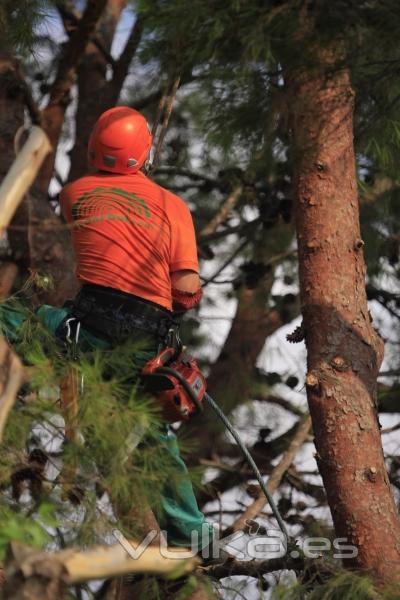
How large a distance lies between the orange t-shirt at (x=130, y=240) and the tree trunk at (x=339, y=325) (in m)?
0.46

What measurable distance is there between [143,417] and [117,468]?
6.6 inches

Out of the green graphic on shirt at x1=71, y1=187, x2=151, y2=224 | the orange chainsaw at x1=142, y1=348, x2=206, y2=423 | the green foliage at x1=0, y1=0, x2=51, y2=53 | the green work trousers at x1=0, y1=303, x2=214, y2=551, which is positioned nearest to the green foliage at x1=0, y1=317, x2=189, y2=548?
the orange chainsaw at x1=142, y1=348, x2=206, y2=423

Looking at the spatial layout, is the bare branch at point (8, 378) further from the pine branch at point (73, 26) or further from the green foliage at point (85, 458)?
the pine branch at point (73, 26)

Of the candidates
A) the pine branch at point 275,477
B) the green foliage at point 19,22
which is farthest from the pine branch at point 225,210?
the green foliage at point 19,22

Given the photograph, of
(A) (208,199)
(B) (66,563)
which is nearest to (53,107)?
(A) (208,199)

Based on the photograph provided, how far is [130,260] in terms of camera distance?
149 inches

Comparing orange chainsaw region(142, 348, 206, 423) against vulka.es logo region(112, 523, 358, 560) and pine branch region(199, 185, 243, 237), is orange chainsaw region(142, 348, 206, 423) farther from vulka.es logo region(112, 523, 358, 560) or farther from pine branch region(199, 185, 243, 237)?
pine branch region(199, 185, 243, 237)

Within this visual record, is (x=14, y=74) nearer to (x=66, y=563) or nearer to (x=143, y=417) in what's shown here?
(x=143, y=417)

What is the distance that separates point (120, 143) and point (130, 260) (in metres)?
0.38

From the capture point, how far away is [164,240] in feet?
12.6

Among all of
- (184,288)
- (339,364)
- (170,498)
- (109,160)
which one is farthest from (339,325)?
(109,160)

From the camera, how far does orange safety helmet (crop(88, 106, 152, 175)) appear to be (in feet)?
12.8

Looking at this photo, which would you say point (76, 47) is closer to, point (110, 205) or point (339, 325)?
point (110, 205)

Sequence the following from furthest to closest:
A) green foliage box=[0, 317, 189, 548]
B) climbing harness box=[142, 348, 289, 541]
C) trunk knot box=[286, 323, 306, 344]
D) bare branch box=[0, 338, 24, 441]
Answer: trunk knot box=[286, 323, 306, 344] → climbing harness box=[142, 348, 289, 541] → green foliage box=[0, 317, 189, 548] → bare branch box=[0, 338, 24, 441]
